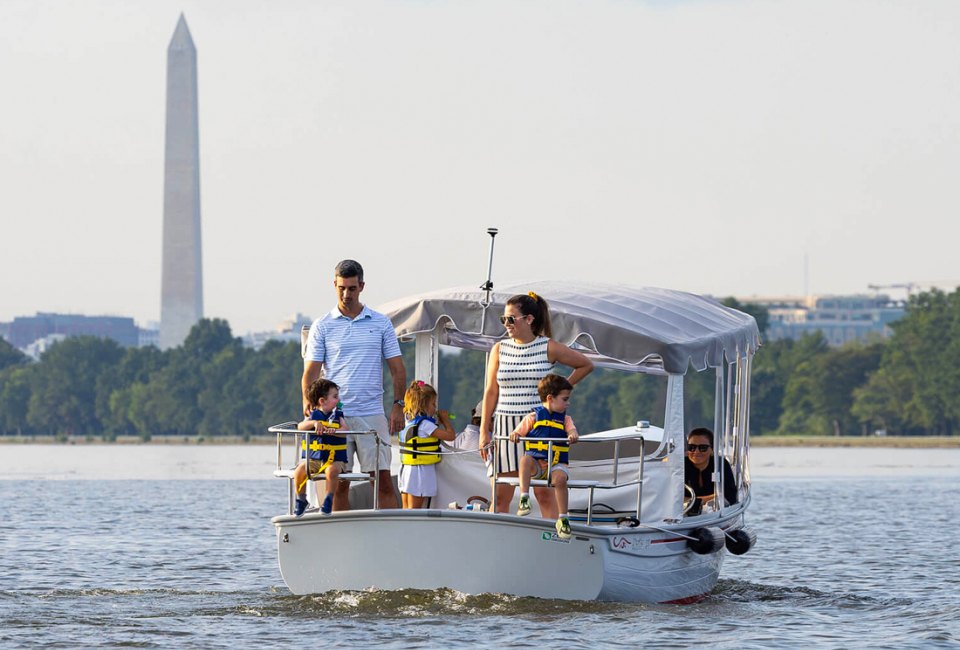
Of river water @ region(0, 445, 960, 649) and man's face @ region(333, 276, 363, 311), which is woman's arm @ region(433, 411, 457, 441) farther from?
man's face @ region(333, 276, 363, 311)

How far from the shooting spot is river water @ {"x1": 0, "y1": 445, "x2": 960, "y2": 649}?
626 inches

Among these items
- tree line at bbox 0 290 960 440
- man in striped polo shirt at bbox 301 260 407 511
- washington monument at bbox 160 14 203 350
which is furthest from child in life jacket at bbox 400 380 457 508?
washington monument at bbox 160 14 203 350

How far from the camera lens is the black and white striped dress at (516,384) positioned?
15.4m

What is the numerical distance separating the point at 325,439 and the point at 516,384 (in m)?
1.67

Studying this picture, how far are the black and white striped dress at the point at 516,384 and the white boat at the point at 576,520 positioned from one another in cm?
54

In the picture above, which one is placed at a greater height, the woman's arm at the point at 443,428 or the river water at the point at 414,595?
the woman's arm at the point at 443,428

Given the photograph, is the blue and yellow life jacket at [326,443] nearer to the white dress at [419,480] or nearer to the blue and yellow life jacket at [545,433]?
the white dress at [419,480]

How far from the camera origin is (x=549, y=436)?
15281 millimetres

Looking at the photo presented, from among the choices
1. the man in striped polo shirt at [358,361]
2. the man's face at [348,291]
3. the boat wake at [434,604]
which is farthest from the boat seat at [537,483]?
the man's face at [348,291]

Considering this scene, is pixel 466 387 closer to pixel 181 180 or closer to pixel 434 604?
pixel 181 180

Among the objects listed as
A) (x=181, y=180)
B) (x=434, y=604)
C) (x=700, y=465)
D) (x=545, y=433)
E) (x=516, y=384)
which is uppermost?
(x=181, y=180)

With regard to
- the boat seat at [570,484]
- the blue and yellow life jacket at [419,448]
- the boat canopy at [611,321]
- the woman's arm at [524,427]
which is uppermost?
the boat canopy at [611,321]

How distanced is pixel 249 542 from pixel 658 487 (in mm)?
13760

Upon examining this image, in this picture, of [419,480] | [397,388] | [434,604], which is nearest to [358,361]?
[397,388]
